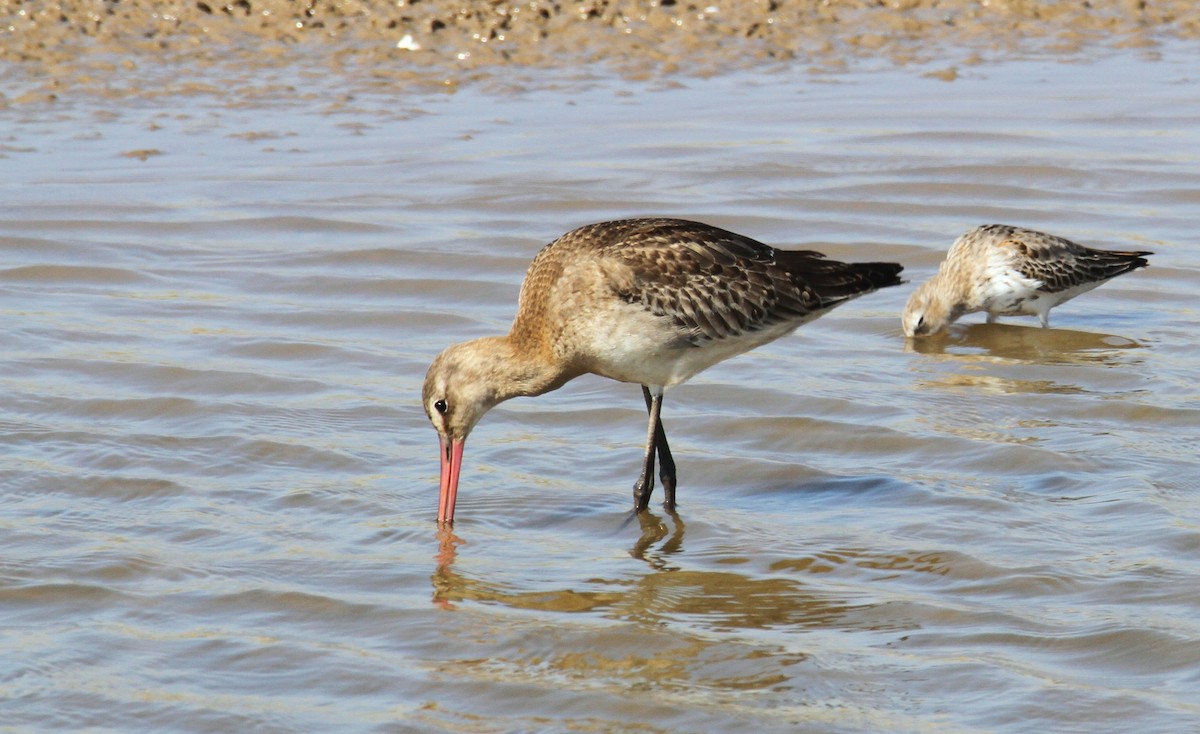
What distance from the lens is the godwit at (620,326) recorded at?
6016 mm

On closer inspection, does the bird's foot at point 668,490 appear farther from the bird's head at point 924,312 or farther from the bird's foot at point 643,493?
the bird's head at point 924,312

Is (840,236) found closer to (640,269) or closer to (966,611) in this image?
(640,269)

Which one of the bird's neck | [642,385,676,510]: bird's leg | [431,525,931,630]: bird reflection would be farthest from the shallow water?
the bird's neck

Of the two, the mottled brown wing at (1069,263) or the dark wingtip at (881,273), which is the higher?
the dark wingtip at (881,273)

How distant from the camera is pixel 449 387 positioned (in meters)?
6.06

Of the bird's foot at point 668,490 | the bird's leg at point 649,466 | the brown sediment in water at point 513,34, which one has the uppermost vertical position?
the brown sediment in water at point 513,34

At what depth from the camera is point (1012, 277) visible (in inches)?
333

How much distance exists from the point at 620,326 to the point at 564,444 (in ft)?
3.00

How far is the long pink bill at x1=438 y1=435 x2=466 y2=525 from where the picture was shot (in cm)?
600

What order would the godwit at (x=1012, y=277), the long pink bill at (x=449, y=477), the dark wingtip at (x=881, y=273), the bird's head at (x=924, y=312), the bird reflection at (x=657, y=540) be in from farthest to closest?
the godwit at (x=1012, y=277)
the bird's head at (x=924, y=312)
the dark wingtip at (x=881, y=273)
the long pink bill at (x=449, y=477)
the bird reflection at (x=657, y=540)

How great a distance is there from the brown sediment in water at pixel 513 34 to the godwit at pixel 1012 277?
155 inches

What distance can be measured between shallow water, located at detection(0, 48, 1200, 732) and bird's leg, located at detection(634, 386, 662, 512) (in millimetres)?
100

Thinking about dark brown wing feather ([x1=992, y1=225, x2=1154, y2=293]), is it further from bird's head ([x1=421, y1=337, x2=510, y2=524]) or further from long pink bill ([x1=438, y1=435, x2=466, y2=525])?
long pink bill ([x1=438, y1=435, x2=466, y2=525])

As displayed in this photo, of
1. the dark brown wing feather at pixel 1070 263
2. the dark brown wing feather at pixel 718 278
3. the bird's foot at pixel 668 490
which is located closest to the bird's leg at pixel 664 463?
the bird's foot at pixel 668 490
